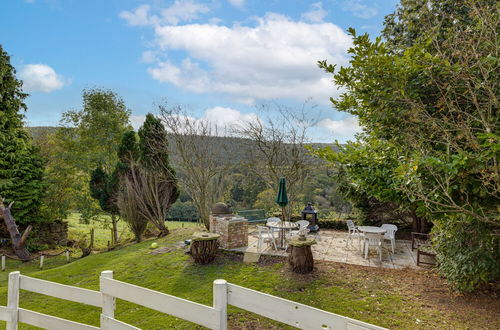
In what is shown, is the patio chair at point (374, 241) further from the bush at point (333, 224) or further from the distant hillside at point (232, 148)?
the distant hillside at point (232, 148)

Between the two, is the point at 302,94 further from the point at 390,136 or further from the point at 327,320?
the point at 327,320

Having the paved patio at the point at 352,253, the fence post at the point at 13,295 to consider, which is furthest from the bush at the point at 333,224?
the fence post at the point at 13,295

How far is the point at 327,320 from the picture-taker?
6.19ft

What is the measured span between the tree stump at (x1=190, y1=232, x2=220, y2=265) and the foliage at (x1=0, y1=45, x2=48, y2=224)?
10.7 m

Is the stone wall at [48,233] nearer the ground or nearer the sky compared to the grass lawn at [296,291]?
nearer the ground

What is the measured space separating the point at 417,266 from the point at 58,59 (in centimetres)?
1224

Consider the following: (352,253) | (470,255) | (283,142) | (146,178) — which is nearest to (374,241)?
(352,253)

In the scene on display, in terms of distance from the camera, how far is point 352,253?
29.2 ft

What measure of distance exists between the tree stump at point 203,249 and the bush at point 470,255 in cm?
550

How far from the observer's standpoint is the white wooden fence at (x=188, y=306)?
1.95 metres

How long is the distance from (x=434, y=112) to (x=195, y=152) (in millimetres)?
10849

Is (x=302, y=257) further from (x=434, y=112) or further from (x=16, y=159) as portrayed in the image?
(x=16, y=159)

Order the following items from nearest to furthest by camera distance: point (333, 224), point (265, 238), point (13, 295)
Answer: point (13, 295) < point (265, 238) < point (333, 224)

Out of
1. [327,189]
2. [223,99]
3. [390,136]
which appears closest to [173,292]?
[390,136]
